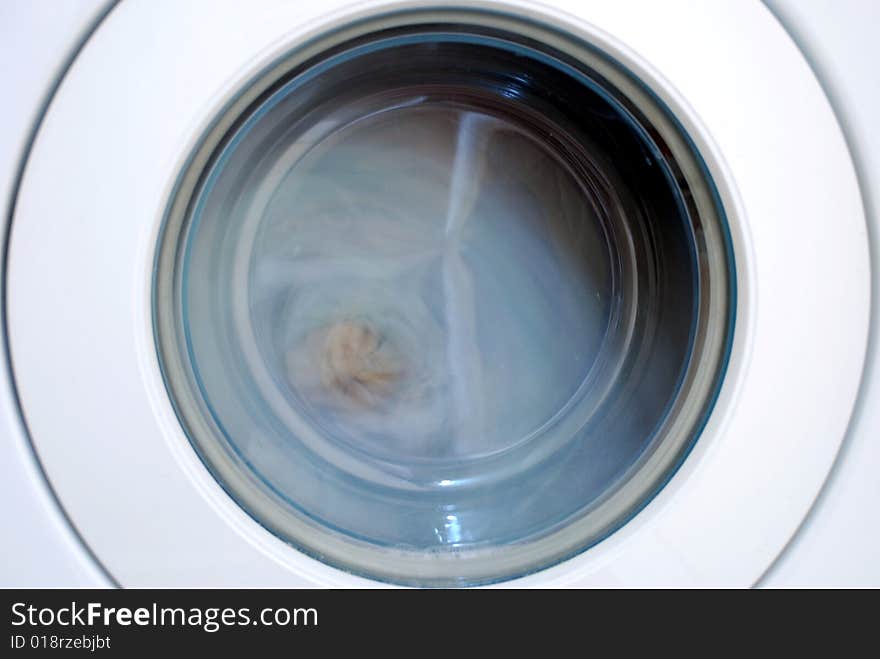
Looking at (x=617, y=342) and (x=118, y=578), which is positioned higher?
(x=617, y=342)

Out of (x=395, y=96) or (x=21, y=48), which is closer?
(x=21, y=48)

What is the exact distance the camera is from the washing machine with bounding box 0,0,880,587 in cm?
38

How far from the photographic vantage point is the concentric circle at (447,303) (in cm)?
43

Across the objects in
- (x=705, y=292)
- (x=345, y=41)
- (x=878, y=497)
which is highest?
(x=345, y=41)

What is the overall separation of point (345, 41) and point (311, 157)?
132 millimetres

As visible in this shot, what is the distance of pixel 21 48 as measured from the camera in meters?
0.38

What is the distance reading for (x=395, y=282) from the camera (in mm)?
556

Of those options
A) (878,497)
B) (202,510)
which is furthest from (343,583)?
(878,497)

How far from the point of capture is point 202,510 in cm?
40

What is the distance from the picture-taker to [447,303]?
568 millimetres

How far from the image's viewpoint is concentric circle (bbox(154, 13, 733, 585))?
0.43 metres

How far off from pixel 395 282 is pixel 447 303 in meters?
0.04

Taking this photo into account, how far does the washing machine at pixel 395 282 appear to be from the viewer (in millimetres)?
378

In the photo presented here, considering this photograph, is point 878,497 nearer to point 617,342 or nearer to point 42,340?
point 617,342
